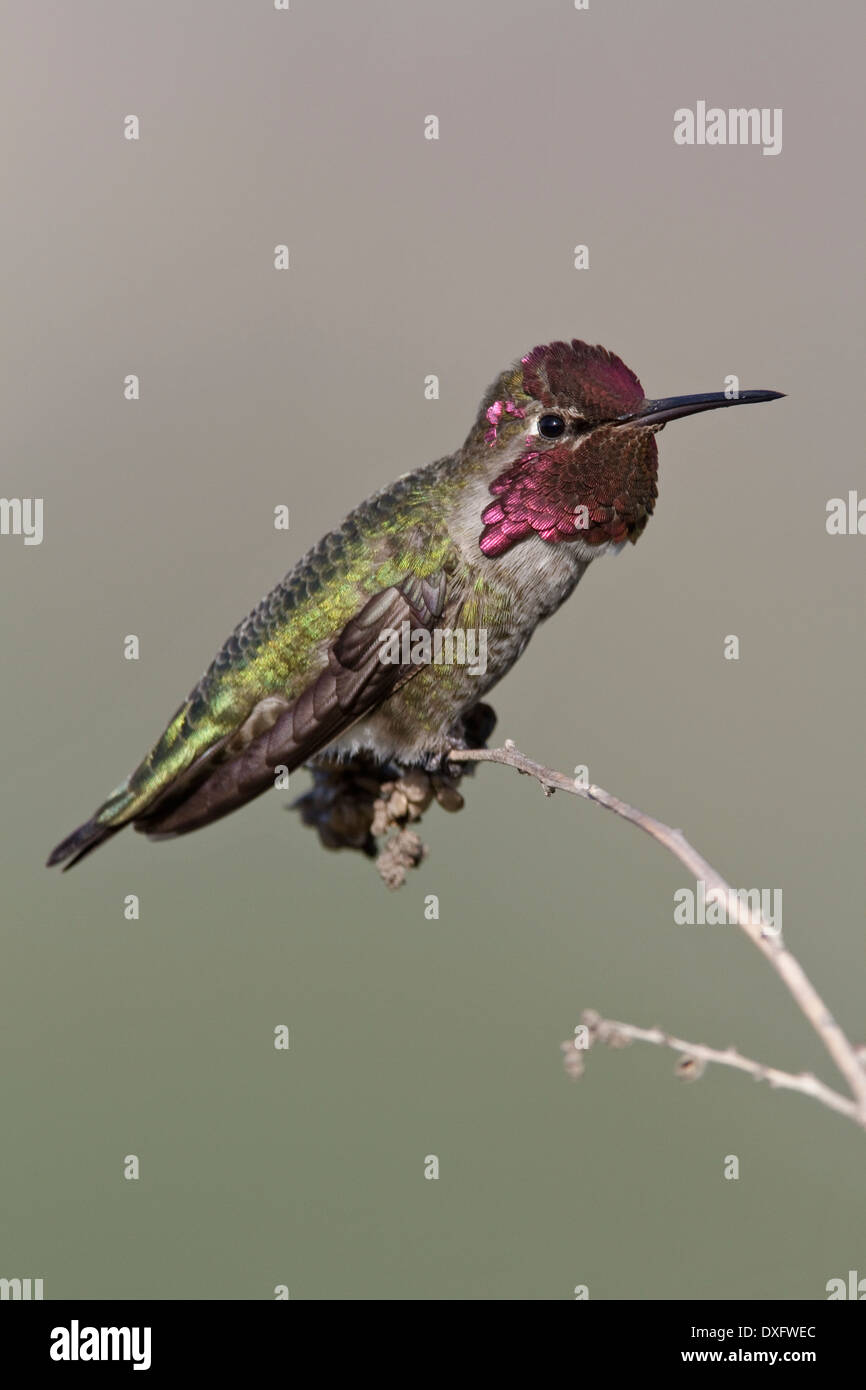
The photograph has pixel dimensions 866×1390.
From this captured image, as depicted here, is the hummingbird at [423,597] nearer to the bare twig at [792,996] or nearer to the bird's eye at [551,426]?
the bird's eye at [551,426]

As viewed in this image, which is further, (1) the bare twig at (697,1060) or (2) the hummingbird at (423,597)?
(2) the hummingbird at (423,597)

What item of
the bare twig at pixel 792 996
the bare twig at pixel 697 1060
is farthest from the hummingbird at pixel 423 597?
the bare twig at pixel 697 1060

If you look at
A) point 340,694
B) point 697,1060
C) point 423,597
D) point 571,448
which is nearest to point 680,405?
point 571,448

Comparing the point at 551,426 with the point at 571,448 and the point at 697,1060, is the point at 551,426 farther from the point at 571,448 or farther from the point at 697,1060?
the point at 697,1060

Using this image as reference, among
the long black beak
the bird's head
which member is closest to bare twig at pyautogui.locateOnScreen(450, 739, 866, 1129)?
the long black beak

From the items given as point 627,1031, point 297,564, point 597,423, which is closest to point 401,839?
point 297,564

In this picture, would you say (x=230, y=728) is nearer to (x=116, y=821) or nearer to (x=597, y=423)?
(x=116, y=821)

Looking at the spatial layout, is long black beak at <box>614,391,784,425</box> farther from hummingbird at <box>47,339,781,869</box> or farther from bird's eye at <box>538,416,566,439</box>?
bird's eye at <box>538,416,566,439</box>
